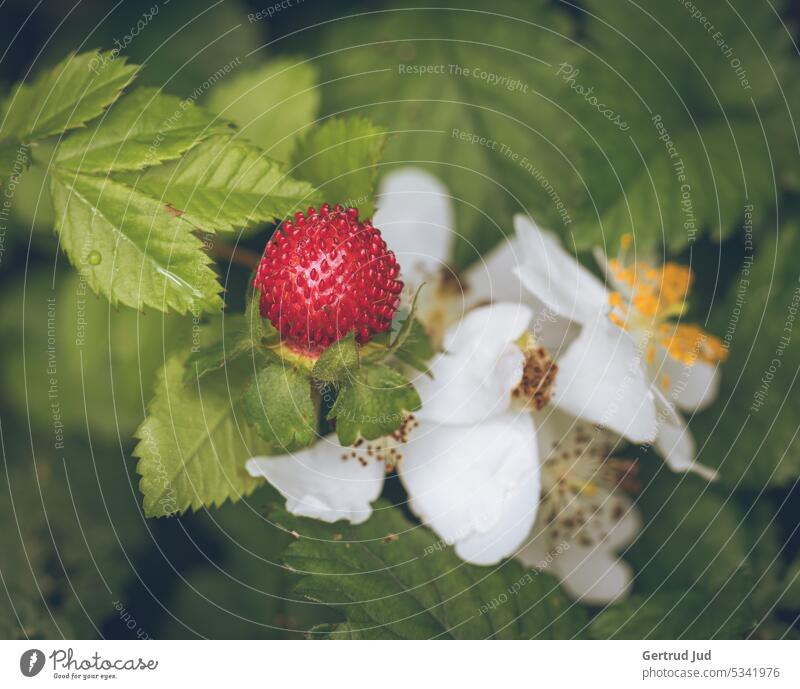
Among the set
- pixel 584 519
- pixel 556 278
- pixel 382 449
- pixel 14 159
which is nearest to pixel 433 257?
pixel 556 278

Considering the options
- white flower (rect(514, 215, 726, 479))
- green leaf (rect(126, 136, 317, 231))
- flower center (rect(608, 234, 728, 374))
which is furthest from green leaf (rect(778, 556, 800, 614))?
green leaf (rect(126, 136, 317, 231))

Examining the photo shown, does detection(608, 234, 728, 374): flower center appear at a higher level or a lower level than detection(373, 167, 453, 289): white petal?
lower

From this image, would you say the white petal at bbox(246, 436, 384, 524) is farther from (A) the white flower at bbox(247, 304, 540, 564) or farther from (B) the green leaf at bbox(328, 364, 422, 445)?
(B) the green leaf at bbox(328, 364, 422, 445)

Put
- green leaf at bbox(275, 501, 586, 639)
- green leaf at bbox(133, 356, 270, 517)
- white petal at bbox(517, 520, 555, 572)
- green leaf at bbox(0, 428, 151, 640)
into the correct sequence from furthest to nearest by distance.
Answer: green leaf at bbox(0, 428, 151, 640), white petal at bbox(517, 520, 555, 572), green leaf at bbox(275, 501, 586, 639), green leaf at bbox(133, 356, 270, 517)

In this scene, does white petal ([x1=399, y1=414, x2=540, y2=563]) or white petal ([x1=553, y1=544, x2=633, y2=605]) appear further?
white petal ([x1=553, y1=544, x2=633, y2=605])

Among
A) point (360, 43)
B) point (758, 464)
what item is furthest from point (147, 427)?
point (758, 464)
